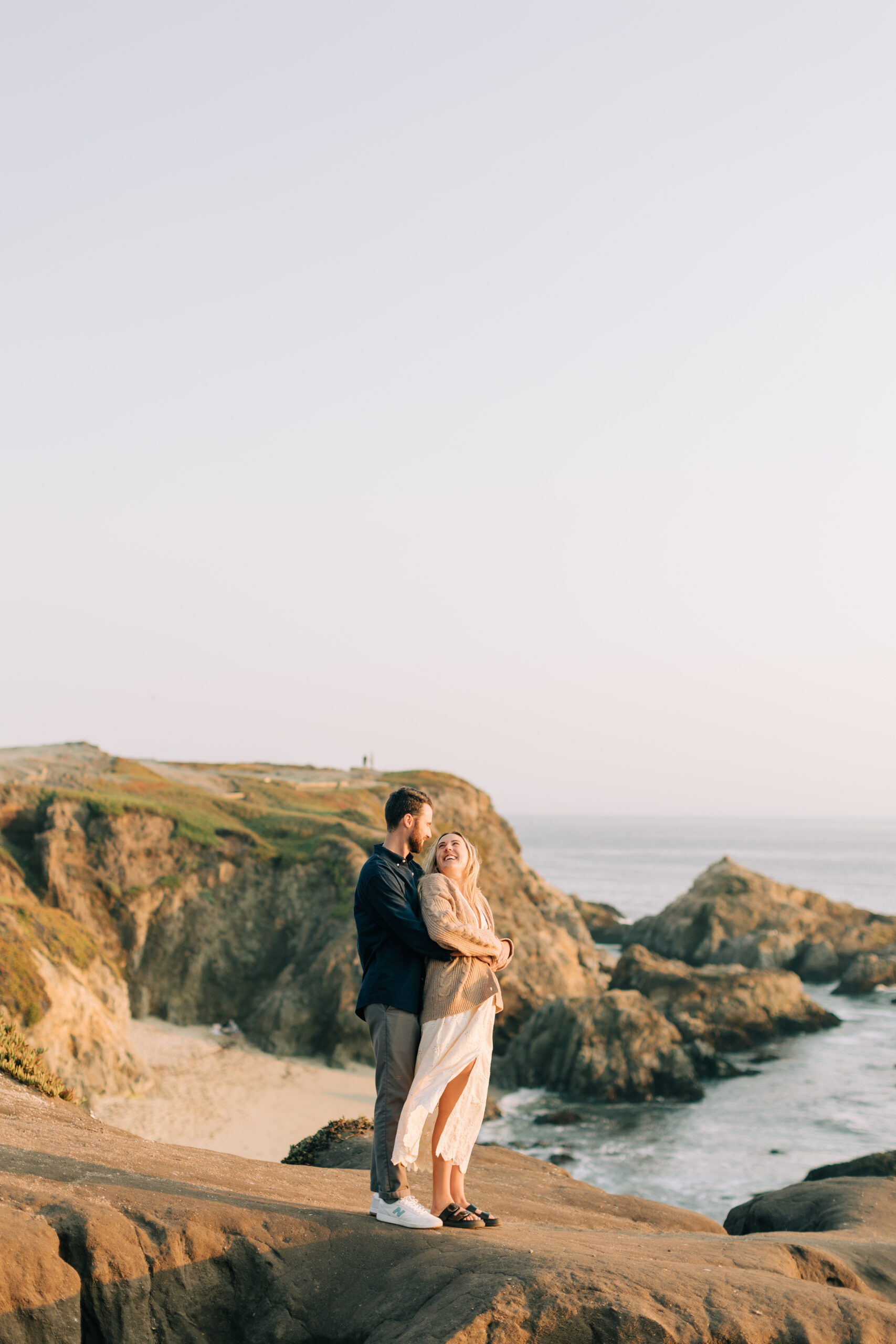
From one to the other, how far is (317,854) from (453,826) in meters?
14.3

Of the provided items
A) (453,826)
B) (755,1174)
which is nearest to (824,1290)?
(755,1174)

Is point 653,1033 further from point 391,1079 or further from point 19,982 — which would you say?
point 391,1079

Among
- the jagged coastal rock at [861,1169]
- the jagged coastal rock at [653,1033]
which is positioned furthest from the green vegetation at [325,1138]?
the jagged coastal rock at [653,1033]

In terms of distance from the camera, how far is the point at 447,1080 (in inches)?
261

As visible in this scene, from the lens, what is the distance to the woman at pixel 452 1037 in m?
6.61

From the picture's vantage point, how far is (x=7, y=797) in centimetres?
3500

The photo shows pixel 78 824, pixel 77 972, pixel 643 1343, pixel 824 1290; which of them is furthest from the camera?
pixel 78 824

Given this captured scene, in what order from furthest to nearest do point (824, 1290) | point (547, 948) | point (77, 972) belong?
point (547, 948)
point (77, 972)
point (824, 1290)

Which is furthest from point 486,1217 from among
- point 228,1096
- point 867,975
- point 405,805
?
point 867,975

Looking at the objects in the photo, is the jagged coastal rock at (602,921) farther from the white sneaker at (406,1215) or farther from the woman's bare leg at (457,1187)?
the white sneaker at (406,1215)

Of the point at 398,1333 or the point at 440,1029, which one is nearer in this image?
the point at 398,1333

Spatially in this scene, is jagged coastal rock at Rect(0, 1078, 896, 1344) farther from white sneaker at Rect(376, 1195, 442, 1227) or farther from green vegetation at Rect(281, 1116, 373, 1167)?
green vegetation at Rect(281, 1116, 373, 1167)

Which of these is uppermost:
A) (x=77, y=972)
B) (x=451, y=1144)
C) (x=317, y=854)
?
(x=451, y=1144)

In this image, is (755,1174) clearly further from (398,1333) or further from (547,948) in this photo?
(398,1333)
